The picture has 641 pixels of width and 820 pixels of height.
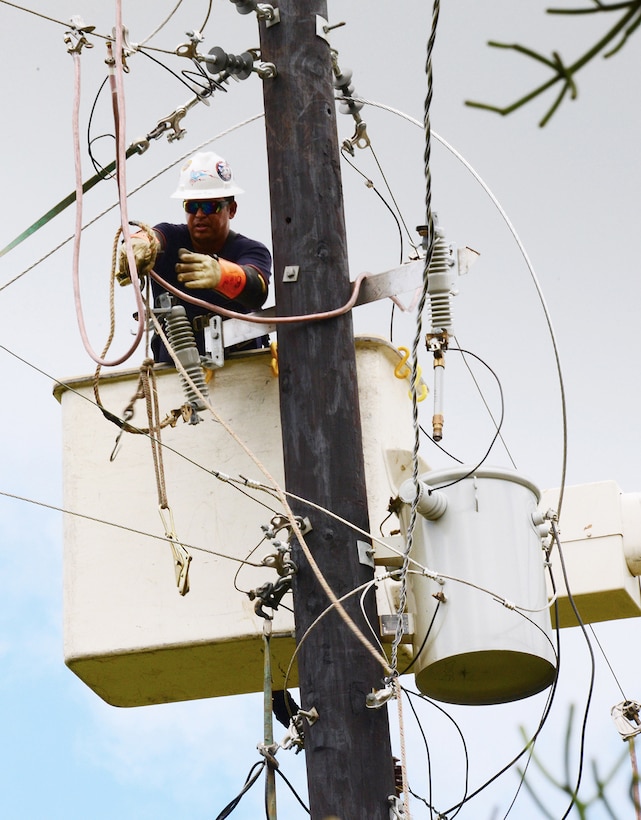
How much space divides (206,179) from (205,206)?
0.53 feet

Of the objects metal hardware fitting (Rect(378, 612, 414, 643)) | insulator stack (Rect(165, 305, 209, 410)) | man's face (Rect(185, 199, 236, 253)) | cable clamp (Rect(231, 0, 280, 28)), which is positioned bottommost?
metal hardware fitting (Rect(378, 612, 414, 643))

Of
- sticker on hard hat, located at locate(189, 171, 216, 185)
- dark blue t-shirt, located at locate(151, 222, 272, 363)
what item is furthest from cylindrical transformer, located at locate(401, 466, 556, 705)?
sticker on hard hat, located at locate(189, 171, 216, 185)

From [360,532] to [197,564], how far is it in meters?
1.34

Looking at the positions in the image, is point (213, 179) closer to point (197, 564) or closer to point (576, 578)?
point (197, 564)

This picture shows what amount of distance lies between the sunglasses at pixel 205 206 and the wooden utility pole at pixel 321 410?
105cm

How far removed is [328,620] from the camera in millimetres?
5523

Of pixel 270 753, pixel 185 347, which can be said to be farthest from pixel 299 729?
pixel 185 347

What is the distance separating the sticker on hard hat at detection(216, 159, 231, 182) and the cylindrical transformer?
226cm

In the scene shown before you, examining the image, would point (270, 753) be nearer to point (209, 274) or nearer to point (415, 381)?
point (415, 381)

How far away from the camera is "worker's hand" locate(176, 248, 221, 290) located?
6566 millimetres

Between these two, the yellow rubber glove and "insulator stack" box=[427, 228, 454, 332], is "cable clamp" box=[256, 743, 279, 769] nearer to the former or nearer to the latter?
"insulator stack" box=[427, 228, 454, 332]

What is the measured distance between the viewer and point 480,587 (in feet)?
18.5

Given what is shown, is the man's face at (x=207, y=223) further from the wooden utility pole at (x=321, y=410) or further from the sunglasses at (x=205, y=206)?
the wooden utility pole at (x=321, y=410)

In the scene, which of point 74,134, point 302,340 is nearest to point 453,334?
point 302,340
